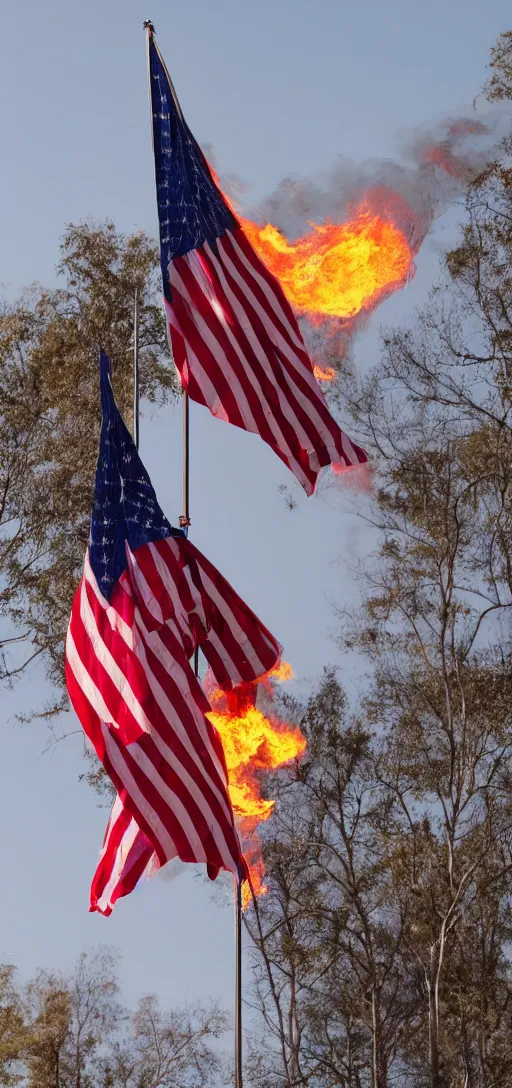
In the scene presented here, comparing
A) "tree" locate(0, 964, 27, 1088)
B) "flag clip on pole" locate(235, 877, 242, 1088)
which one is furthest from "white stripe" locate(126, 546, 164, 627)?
"tree" locate(0, 964, 27, 1088)

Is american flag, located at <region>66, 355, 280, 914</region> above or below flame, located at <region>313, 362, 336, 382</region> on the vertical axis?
below

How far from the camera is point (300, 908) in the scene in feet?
73.5

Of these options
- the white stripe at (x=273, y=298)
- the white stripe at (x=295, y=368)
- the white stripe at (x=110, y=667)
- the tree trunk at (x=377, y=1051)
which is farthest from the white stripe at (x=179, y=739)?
the tree trunk at (x=377, y=1051)

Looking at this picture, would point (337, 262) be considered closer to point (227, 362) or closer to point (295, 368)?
point (295, 368)

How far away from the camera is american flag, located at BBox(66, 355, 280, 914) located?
7844 millimetres

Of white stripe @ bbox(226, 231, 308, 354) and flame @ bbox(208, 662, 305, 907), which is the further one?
flame @ bbox(208, 662, 305, 907)

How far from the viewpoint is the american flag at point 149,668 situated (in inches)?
309

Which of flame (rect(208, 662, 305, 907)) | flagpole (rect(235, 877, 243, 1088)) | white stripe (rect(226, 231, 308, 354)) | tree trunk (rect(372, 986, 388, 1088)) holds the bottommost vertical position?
flagpole (rect(235, 877, 243, 1088))

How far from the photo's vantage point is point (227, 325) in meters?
9.11

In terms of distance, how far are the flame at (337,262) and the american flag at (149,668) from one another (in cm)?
365

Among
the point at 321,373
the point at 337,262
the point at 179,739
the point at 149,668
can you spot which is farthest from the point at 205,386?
the point at 337,262

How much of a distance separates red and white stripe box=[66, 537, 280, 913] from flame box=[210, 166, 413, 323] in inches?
169

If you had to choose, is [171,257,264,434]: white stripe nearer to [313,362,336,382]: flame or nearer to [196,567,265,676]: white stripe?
[196,567,265,676]: white stripe

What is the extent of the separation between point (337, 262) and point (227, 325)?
3.71 meters
